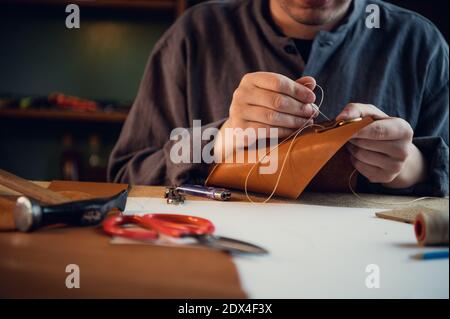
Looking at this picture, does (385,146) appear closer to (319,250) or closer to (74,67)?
(319,250)

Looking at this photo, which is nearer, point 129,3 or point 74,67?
point 129,3

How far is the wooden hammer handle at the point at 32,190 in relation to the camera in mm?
597

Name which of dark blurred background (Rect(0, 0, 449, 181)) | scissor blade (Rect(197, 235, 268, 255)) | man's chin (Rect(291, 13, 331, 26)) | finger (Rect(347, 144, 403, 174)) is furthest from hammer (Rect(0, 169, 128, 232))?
dark blurred background (Rect(0, 0, 449, 181))

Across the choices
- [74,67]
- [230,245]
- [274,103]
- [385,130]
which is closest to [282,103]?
[274,103]

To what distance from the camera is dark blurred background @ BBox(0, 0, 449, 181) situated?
6.40 feet

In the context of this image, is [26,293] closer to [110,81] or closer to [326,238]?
[326,238]

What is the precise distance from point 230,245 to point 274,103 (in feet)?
0.81

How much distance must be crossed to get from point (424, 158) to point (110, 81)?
4.51 feet

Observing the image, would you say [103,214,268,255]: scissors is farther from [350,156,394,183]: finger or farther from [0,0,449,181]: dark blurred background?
[0,0,449,181]: dark blurred background

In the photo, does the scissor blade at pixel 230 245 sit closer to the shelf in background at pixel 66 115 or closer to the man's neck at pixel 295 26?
the man's neck at pixel 295 26

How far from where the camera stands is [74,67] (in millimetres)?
1965

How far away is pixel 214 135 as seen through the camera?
82 cm

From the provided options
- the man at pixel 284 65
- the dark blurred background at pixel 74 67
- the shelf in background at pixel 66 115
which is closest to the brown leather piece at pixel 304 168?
the man at pixel 284 65

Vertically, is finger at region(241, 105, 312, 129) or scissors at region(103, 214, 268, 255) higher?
finger at region(241, 105, 312, 129)
